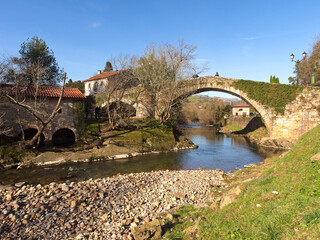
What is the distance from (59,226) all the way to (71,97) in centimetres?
1591

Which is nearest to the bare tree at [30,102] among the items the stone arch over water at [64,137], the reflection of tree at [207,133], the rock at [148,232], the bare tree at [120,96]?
the stone arch over water at [64,137]

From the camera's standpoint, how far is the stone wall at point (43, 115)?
688 inches

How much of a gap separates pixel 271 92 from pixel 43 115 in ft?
82.6

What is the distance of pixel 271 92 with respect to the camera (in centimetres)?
2378

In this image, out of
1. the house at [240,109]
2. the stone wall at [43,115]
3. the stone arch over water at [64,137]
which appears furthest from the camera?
the house at [240,109]

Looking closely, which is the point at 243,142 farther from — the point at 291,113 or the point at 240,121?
the point at 240,121

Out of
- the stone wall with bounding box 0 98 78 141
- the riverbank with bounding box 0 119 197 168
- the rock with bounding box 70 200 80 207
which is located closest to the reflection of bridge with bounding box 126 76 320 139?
the riverbank with bounding box 0 119 197 168

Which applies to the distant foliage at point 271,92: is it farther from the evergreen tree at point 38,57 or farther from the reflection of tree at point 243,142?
the evergreen tree at point 38,57

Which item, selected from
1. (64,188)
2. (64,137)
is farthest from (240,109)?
(64,188)

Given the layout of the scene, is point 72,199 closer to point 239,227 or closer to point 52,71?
point 239,227

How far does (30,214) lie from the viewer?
24.1 ft

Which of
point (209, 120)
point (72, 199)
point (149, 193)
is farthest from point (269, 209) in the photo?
point (209, 120)

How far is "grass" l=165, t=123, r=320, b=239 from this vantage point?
367cm

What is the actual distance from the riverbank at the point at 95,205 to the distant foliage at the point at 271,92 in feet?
54.7
